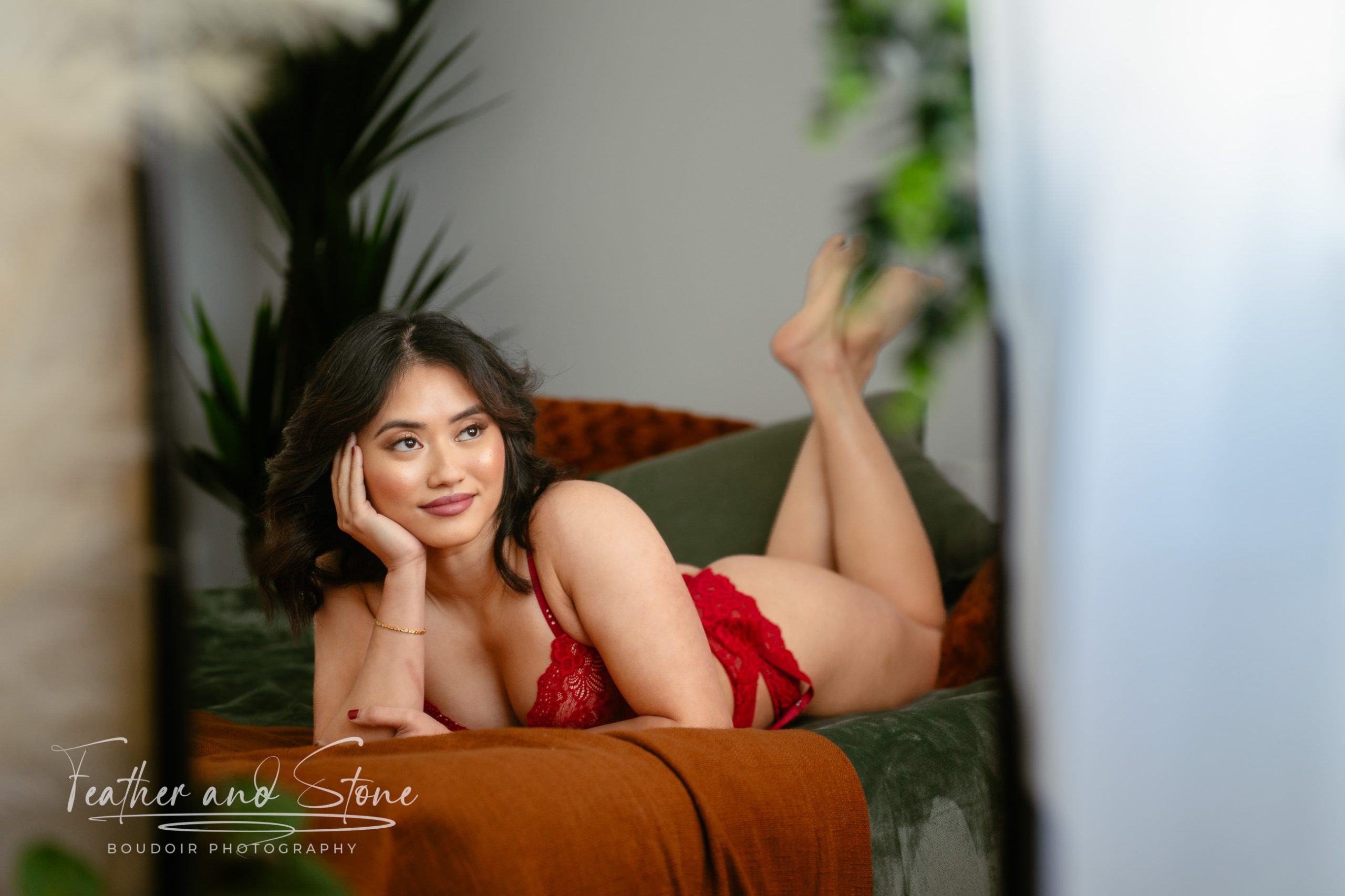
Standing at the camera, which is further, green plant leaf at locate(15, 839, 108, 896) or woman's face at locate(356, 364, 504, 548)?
woman's face at locate(356, 364, 504, 548)

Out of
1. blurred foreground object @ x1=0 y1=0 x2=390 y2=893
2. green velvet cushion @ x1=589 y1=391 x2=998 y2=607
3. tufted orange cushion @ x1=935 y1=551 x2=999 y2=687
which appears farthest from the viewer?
green velvet cushion @ x1=589 y1=391 x2=998 y2=607

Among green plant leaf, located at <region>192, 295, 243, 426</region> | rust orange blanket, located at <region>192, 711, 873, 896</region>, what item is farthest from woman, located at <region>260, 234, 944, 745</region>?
green plant leaf, located at <region>192, 295, 243, 426</region>

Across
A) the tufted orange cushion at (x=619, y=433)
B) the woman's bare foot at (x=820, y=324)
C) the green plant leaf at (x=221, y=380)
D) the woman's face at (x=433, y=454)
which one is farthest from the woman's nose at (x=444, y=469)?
the green plant leaf at (x=221, y=380)

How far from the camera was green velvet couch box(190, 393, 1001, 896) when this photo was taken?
102 centimetres

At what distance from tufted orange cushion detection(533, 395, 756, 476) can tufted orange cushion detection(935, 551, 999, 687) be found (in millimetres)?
901

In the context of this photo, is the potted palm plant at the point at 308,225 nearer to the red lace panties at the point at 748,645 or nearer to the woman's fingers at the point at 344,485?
the red lace panties at the point at 748,645

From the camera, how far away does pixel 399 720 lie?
1.08 metres

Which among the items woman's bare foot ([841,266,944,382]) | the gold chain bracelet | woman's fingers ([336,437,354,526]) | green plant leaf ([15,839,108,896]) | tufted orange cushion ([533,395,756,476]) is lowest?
the gold chain bracelet

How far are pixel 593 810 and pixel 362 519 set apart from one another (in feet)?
1.43

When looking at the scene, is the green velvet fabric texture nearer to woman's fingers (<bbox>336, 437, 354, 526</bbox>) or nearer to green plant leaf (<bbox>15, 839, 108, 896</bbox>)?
woman's fingers (<bbox>336, 437, 354, 526</bbox>)

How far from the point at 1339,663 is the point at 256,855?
78cm

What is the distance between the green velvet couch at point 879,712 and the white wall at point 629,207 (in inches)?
14.2

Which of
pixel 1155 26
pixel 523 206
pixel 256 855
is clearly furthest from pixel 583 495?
pixel 523 206

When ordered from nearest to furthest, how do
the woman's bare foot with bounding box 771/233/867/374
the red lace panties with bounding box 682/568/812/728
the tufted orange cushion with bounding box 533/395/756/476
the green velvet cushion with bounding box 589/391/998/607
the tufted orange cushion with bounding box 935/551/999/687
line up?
1. the red lace panties with bounding box 682/568/812/728
2. the tufted orange cushion with bounding box 935/551/999/687
3. the woman's bare foot with bounding box 771/233/867/374
4. the green velvet cushion with bounding box 589/391/998/607
5. the tufted orange cushion with bounding box 533/395/756/476
